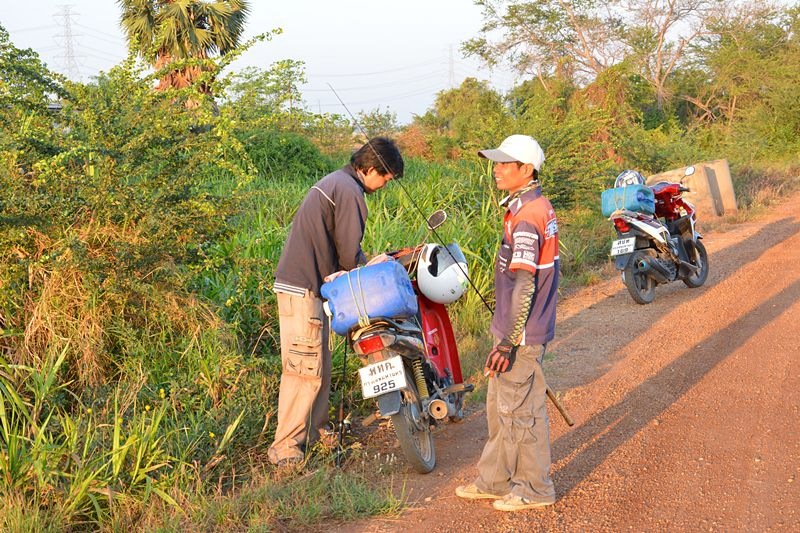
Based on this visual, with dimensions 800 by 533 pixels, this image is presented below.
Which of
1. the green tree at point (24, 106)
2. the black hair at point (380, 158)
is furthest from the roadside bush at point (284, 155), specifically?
the black hair at point (380, 158)

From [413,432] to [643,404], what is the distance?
1.84 metres

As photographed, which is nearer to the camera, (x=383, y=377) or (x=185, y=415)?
(x=383, y=377)

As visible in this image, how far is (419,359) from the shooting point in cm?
457

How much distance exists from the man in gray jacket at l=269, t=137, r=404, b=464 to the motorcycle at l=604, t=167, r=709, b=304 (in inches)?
170

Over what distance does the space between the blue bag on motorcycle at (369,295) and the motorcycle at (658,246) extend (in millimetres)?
4618

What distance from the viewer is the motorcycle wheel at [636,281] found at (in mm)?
8219

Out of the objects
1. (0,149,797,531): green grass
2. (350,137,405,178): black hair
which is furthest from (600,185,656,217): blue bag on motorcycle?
(350,137,405,178): black hair

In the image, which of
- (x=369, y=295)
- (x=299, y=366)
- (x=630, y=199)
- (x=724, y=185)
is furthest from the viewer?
(x=724, y=185)

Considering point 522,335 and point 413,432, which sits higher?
point 522,335

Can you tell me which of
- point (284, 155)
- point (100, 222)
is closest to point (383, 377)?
point (100, 222)

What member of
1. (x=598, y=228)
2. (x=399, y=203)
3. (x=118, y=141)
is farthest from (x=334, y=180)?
(x=598, y=228)

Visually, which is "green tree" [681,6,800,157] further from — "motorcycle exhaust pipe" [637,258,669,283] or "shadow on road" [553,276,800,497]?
"shadow on road" [553,276,800,497]

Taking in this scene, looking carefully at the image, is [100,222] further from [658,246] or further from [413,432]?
[658,246]

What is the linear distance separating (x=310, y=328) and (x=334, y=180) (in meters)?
0.81
